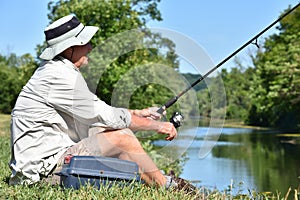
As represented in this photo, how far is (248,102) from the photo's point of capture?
51.2 meters

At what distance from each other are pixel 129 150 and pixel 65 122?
44cm

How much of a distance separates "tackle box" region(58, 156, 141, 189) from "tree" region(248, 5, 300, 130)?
26521 millimetres

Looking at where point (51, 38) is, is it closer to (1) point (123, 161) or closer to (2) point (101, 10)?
Answer: (1) point (123, 161)

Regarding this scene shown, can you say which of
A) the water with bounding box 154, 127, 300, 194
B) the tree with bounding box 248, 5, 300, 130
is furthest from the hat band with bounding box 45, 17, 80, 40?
the tree with bounding box 248, 5, 300, 130

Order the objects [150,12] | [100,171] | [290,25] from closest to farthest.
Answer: [100,171] → [150,12] → [290,25]

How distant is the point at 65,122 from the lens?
3416mm

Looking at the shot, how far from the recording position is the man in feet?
10.8

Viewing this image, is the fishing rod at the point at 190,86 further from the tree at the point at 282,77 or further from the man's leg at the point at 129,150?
the tree at the point at 282,77

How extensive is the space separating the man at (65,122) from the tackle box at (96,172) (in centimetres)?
15

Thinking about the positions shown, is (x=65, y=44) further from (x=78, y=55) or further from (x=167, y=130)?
(x=167, y=130)

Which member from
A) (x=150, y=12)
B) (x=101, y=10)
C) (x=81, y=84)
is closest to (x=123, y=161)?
(x=81, y=84)

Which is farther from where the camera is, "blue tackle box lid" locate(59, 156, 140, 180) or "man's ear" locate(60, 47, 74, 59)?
"man's ear" locate(60, 47, 74, 59)

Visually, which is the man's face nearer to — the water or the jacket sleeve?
the jacket sleeve

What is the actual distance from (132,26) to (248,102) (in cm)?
3826
